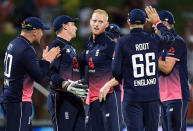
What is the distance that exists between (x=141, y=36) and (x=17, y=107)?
6.98ft

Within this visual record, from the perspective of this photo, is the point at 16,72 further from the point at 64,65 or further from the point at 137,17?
the point at 137,17

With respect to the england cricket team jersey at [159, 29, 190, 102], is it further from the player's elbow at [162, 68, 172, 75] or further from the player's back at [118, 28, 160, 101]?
the player's back at [118, 28, 160, 101]

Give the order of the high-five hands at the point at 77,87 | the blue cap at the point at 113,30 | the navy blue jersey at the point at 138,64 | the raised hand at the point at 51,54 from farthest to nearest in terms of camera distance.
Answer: the blue cap at the point at 113,30 → the high-five hands at the point at 77,87 → the raised hand at the point at 51,54 → the navy blue jersey at the point at 138,64

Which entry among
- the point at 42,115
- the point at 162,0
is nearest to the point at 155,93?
the point at 42,115

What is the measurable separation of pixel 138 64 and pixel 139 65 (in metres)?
0.02

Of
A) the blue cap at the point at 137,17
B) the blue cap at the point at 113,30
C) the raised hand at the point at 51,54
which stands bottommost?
the raised hand at the point at 51,54

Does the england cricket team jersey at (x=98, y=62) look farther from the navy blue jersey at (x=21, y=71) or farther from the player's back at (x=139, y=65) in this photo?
the navy blue jersey at (x=21, y=71)

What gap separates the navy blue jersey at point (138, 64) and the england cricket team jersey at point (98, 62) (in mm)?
772

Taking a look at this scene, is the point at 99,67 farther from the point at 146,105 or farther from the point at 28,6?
the point at 28,6

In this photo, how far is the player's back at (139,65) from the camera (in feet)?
24.9

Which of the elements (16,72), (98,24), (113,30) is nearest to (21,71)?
(16,72)

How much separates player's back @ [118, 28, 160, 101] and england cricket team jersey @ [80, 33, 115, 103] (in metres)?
0.81

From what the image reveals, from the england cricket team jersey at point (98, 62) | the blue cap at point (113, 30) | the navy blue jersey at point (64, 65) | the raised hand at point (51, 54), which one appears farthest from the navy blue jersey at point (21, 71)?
the blue cap at point (113, 30)

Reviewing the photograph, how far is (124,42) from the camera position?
7605mm
